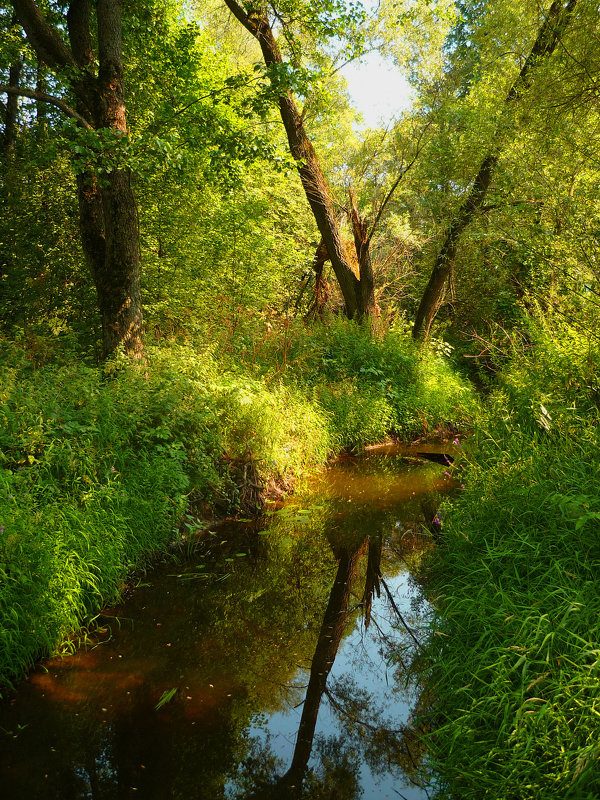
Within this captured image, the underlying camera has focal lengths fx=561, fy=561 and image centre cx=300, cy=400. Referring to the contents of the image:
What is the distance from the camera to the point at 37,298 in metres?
9.49

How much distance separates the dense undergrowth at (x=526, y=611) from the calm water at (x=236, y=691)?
38cm

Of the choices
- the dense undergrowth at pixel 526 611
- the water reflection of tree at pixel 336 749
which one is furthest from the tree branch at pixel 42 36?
the water reflection of tree at pixel 336 749

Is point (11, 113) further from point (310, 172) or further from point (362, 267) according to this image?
point (362, 267)

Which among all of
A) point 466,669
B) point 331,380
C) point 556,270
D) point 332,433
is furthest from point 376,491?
point 466,669

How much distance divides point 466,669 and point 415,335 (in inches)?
407

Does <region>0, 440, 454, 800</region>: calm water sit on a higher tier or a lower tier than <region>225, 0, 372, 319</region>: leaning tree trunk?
lower

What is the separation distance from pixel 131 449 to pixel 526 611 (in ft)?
11.6

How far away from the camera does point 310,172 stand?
10.6 m

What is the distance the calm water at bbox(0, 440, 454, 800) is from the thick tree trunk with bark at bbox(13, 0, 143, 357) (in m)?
3.39

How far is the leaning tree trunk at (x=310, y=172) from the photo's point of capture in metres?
9.80

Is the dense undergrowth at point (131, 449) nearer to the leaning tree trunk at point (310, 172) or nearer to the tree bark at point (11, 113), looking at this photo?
the leaning tree trunk at point (310, 172)

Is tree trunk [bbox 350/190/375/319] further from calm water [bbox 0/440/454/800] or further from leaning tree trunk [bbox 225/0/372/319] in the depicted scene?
calm water [bbox 0/440/454/800]

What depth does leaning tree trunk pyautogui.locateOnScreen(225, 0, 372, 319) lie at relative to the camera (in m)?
9.80

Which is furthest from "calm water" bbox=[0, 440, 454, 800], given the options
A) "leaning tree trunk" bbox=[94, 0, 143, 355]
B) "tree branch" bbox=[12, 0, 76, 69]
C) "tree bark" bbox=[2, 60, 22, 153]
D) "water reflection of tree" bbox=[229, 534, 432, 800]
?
"tree bark" bbox=[2, 60, 22, 153]
